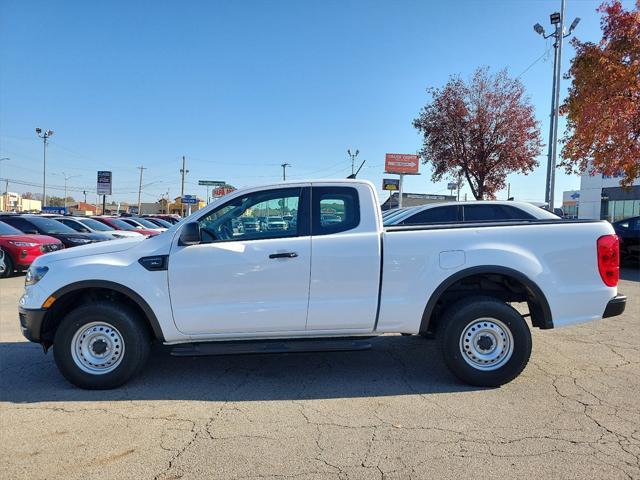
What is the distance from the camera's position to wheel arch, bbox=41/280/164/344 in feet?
14.3

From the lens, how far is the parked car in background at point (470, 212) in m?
9.98

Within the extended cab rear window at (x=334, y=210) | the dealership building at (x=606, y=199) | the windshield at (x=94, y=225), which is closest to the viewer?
the extended cab rear window at (x=334, y=210)

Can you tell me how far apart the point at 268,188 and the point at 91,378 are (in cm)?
243

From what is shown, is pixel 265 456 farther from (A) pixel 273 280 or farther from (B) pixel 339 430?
(A) pixel 273 280

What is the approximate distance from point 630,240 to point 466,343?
13071 mm

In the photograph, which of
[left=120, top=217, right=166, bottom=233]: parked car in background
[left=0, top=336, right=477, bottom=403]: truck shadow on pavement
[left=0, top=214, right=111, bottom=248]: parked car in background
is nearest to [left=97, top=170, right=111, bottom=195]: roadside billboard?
[left=120, top=217, right=166, bottom=233]: parked car in background

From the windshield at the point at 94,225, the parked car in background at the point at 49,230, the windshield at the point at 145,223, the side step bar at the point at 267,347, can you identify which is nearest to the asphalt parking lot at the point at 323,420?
the side step bar at the point at 267,347

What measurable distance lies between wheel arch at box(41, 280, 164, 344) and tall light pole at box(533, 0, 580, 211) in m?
17.7

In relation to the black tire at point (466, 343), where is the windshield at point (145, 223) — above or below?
above

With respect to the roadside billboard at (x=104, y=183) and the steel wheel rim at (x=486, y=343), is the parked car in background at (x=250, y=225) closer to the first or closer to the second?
the steel wheel rim at (x=486, y=343)

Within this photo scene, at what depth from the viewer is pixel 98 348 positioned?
14.6ft

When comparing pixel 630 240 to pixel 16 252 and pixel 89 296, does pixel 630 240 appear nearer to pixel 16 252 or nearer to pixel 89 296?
pixel 89 296

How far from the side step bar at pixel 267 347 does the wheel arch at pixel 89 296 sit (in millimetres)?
307

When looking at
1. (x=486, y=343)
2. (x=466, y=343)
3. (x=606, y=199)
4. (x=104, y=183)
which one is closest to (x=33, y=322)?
(x=466, y=343)
